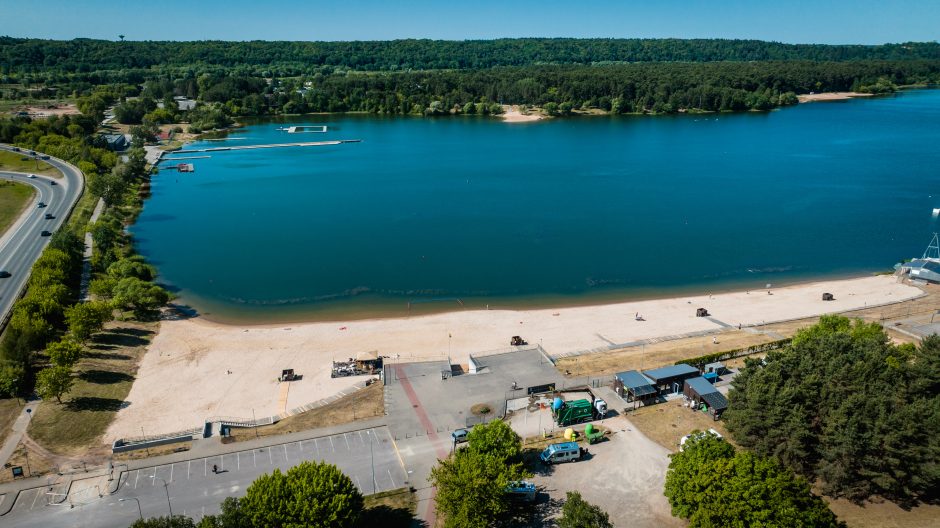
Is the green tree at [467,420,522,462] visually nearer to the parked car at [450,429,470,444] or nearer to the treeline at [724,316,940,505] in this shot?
the parked car at [450,429,470,444]

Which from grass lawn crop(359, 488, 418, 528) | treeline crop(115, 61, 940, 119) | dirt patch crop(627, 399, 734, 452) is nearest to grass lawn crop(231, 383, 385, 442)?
grass lawn crop(359, 488, 418, 528)

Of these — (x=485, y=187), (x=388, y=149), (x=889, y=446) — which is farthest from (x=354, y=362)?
(x=388, y=149)

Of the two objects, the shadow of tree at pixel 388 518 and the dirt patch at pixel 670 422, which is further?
the dirt patch at pixel 670 422

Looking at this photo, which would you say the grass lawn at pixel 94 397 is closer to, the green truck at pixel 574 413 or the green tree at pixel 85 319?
the green tree at pixel 85 319

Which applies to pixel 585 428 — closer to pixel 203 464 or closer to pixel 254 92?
pixel 203 464

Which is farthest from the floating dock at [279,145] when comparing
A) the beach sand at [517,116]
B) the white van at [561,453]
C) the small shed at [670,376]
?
the white van at [561,453]

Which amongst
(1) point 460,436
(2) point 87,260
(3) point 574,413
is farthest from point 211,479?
(2) point 87,260
